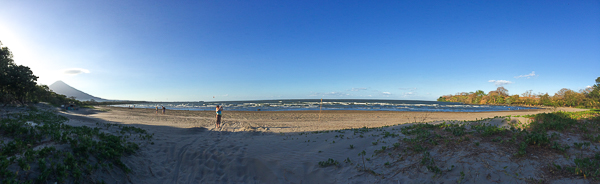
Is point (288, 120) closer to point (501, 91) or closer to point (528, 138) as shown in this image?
point (528, 138)

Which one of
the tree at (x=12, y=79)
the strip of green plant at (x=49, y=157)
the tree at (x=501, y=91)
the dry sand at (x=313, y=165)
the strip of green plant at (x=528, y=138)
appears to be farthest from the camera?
the tree at (x=501, y=91)

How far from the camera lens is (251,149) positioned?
27.3ft

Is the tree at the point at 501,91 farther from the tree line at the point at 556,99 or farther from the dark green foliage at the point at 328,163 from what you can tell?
the dark green foliage at the point at 328,163

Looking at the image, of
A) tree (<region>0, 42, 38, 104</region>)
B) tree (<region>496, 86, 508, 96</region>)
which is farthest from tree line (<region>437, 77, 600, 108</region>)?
tree (<region>0, 42, 38, 104</region>)

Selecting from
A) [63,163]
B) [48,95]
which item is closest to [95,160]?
[63,163]

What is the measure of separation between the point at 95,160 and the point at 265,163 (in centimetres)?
414

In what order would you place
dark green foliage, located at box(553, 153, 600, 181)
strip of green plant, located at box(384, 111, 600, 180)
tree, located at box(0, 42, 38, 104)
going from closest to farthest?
dark green foliage, located at box(553, 153, 600, 181) < strip of green plant, located at box(384, 111, 600, 180) < tree, located at box(0, 42, 38, 104)

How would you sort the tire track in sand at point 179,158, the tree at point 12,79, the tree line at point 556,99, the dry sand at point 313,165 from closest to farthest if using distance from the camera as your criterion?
the dry sand at point 313,165 → the tire track in sand at point 179,158 → the tree at point 12,79 → the tree line at point 556,99

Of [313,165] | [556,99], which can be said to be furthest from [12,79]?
[556,99]

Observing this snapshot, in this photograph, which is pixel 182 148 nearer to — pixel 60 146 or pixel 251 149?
pixel 251 149

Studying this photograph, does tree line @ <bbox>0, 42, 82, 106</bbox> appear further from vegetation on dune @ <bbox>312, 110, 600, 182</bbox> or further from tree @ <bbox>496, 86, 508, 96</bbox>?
tree @ <bbox>496, 86, 508, 96</bbox>

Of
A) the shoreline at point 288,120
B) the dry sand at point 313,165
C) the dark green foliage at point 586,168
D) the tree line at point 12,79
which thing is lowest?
the shoreline at point 288,120

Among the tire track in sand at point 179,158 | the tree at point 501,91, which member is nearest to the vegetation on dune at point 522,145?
the tire track in sand at point 179,158

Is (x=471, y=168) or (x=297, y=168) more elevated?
(x=471, y=168)
